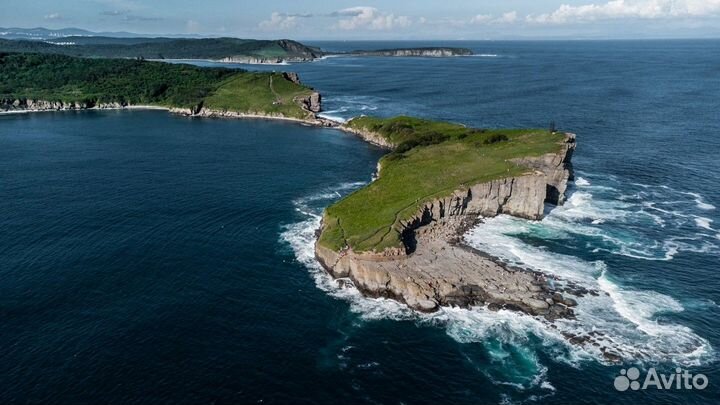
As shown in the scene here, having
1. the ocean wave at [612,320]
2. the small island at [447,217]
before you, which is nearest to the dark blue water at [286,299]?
the ocean wave at [612,320]

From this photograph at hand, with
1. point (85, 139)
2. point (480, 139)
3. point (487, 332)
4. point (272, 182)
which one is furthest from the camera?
point (85, 139)

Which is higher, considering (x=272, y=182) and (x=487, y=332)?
(x=272, y=182)

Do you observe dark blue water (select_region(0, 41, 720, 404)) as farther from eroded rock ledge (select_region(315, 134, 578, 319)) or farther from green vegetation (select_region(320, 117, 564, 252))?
green vegetation (select_region(320, 117, 564, 252))

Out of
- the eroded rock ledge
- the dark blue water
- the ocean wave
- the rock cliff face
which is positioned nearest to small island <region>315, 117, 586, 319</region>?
the eroded rock ledge

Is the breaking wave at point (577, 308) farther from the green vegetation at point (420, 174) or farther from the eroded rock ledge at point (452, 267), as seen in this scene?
the green vegetation at point (420, 174)

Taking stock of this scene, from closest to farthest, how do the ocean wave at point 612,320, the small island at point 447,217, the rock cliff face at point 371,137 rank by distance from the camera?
1. the ocean wave at point 612,320
2. the small island at point 447,217
3. the rock cliff face at point 371,137

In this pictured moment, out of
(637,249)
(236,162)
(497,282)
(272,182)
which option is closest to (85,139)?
(236,162)

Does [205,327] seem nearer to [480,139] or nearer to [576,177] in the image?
[480,139]
